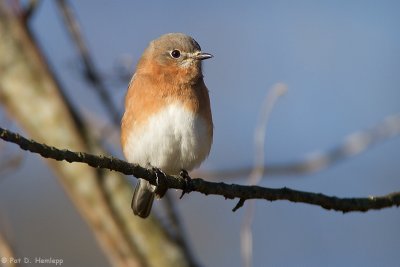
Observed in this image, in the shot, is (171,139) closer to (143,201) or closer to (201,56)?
(143,201)

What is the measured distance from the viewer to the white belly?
16.5ft

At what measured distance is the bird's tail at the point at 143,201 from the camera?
5.31m

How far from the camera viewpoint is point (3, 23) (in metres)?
6.21

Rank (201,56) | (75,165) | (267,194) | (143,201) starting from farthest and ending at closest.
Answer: (75,165)
(201,56)
(143,201)
(267,194)

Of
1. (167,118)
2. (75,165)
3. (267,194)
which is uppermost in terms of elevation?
(75,165)

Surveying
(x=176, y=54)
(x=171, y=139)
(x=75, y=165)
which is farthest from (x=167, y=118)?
(x=75, y=165)

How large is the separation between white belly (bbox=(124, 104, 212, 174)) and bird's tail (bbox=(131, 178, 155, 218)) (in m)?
0.26

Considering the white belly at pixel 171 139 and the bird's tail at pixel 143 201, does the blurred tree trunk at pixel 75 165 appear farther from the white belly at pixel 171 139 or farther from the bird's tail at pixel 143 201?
the white belly at pixel 171 139

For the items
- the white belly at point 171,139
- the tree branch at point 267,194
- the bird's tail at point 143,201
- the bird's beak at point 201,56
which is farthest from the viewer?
the bird's beak at point 201,56

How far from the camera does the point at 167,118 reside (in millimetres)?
5051

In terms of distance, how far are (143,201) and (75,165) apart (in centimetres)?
78

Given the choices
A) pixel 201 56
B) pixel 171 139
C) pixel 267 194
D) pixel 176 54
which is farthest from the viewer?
pixel 176 54

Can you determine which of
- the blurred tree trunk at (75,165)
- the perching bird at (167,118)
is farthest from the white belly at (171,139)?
the blurred tree trunk at (75,165)

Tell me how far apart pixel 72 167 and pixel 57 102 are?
0.52 m
